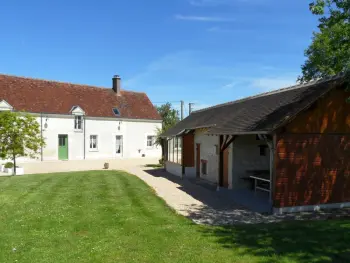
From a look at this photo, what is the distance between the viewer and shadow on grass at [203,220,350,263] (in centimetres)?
599

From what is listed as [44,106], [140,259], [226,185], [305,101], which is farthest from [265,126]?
[44,106]

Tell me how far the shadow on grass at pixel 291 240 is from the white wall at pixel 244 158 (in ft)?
19.0

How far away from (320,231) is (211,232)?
2573 mm

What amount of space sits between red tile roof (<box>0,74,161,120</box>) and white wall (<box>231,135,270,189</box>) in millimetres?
22860

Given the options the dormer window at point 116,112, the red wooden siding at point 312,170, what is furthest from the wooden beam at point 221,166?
the dormer window at point 116,112

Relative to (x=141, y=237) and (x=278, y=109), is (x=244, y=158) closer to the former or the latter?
(x=278, y=109)

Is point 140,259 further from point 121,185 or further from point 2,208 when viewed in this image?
point 121,185

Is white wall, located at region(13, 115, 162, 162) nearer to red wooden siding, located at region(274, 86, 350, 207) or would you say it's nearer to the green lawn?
the green lawn

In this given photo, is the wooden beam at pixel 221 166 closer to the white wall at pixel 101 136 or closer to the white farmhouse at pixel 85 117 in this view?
the white farmhouse at pixel 85 117

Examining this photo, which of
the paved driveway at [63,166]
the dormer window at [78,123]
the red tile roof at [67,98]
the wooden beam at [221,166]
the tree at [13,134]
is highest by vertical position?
the red tile roof at [67,98]

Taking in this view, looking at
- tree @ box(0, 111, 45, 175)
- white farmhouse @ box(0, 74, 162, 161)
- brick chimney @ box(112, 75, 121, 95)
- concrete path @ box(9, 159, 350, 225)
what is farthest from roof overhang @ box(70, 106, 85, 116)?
concrete path @ box(9, 159, 350, 225)

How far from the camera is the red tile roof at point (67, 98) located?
30.8 meters

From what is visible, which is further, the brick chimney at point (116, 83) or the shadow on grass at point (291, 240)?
the brick chimney at point (116, 83)

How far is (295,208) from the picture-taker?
1024 centimetres
